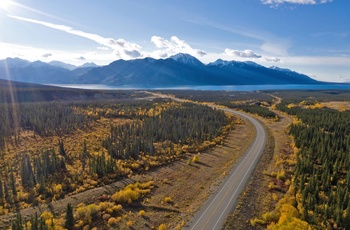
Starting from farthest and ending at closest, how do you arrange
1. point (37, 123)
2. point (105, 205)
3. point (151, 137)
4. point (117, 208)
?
point (37, 123), point (151, 137), point (105, 205), point (117, 208)

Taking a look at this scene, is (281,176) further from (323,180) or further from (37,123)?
(37,123)

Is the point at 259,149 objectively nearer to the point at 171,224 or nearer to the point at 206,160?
the point at 206,160

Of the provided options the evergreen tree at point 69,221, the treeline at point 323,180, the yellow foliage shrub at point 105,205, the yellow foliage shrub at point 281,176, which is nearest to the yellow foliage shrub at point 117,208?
the yellow foliage shrub at point 105,205

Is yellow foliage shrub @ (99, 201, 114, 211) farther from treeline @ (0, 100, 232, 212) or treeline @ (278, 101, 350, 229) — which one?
treeline @ (278, 101, 350, 229)

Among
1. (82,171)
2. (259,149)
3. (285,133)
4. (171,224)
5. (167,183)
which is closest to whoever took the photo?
(171,224)

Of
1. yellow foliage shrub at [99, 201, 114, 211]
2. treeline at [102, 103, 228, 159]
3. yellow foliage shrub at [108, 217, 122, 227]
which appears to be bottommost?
yellow foliage shrub at [108, 217, 122, 227]

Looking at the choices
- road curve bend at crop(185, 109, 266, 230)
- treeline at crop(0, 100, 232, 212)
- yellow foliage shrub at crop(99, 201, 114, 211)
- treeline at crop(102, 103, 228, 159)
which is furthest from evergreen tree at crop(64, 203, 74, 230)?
treeline at crop(102, 103, 228, 159)

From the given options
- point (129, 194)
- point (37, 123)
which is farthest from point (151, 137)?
point (37, 123)

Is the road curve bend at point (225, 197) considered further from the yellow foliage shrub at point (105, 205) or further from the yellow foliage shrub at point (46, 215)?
the yellow foliage shrub at point (46, 215)

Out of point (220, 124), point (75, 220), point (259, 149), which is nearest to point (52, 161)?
point (75, 220)
